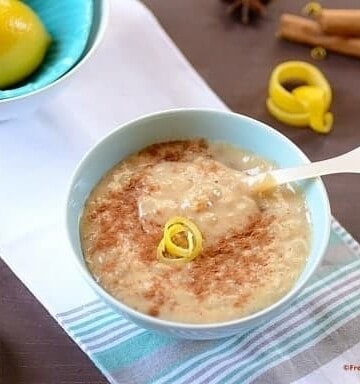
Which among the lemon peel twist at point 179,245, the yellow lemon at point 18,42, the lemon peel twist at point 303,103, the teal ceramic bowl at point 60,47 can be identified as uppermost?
the yellow lemon at point 18,42

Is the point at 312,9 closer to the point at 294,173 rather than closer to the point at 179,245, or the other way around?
the point at 294,173

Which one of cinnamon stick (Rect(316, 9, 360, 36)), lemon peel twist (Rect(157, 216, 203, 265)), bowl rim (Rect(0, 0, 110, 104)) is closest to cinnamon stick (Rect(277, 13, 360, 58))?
cinnamon stick (Rect(316, 9, 360, 36))

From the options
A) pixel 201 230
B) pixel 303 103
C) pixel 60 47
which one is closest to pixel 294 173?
pixel 201 230

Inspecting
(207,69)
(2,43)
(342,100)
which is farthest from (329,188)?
(2,43)

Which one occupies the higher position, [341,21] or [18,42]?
[18,42]

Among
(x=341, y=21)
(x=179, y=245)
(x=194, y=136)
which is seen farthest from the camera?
(x=341, y=21)

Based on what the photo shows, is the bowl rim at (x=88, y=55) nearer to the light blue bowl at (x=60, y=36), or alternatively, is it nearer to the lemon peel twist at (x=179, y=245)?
the light blue bowl at (x=60, y=36)

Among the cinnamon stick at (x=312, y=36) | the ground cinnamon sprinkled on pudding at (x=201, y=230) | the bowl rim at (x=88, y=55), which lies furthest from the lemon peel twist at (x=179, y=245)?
the cinnamon stick at (x=312, y=36)

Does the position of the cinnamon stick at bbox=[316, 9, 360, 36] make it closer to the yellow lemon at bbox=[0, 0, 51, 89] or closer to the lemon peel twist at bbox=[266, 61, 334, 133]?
the lemon peel twist at bbox=[266, 61, 334, 133]
